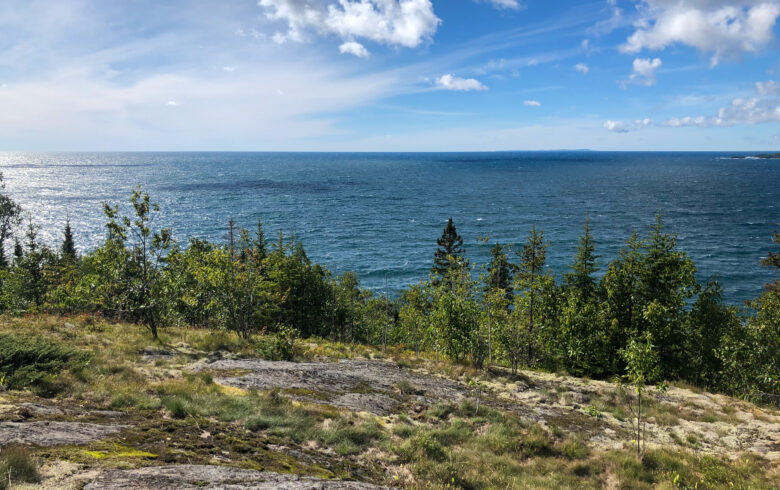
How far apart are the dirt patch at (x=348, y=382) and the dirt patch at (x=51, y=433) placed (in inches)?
253

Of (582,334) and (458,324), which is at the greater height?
(458,324)

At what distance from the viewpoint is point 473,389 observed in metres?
19.6

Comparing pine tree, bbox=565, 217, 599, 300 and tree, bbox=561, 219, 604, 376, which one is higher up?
pine tree, bbox=565, 217, 599, 300

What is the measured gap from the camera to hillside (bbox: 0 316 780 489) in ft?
27.3

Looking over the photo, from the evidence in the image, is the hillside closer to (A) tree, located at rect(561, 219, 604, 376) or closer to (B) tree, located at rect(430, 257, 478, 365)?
(B) tree, located at rect(430, 257, 478, 365)

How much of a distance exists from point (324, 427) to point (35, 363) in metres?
9.89

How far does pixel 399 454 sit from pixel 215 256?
17661 millimetres

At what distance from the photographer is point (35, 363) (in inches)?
508

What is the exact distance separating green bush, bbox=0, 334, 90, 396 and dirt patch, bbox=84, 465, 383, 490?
7393 millimetres

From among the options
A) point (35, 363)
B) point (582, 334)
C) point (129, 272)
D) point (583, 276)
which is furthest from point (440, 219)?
point (35, 363)

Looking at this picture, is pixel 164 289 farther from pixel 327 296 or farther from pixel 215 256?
pixel 327 296

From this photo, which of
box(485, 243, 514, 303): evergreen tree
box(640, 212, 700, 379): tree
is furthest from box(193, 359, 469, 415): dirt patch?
box(640, 212, 700, 379): tree

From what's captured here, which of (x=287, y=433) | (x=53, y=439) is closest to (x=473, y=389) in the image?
(x=287, y=433)

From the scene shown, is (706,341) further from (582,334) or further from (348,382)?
(348,382)
